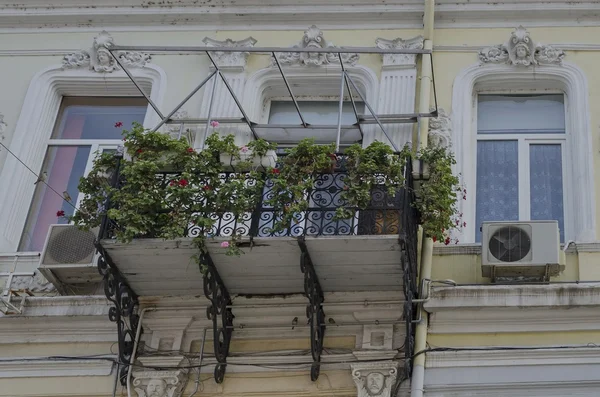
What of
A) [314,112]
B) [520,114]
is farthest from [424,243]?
[314,112]

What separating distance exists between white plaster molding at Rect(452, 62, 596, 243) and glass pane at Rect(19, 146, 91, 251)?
3.67 m

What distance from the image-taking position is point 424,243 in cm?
1009

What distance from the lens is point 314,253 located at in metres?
9.47

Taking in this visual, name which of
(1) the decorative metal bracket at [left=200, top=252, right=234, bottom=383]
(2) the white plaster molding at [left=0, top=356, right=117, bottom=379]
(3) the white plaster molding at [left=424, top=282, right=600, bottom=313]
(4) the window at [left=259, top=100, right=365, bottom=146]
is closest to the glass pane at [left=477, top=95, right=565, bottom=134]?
(4) the window at [left=259, top=100, right=365, bottom=146]

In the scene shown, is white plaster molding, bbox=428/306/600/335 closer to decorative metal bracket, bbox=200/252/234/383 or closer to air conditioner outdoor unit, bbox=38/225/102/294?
decorative metal bracket, bbox=200/252/234/383

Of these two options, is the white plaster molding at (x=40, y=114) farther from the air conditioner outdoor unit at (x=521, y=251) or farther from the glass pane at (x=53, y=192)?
the air conditioner outdoor unit at (x=521, y=251)

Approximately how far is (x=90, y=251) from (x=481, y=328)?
134 inches

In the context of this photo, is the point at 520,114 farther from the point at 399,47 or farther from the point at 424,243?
the point at 424,243

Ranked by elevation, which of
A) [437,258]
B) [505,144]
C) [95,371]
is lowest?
[95,371]

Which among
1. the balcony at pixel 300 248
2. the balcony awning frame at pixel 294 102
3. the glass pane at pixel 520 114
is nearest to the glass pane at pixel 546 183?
the glass pane at pixel 520 114

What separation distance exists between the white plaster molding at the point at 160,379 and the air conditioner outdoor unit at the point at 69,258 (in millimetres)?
1027

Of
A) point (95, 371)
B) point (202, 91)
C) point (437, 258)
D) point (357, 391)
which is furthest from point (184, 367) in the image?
point (202, 91)

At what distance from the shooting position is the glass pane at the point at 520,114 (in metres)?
11.4

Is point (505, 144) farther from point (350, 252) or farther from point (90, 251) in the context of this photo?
point (90, 251)
